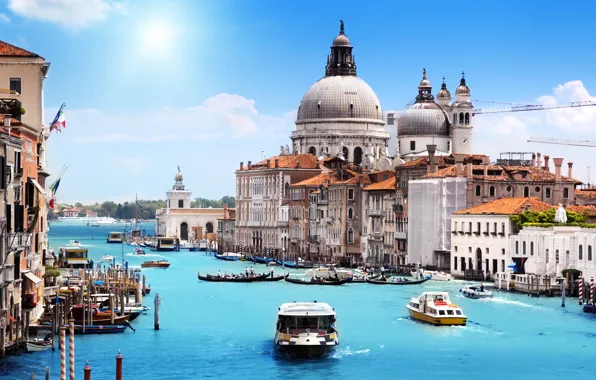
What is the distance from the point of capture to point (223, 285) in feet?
223

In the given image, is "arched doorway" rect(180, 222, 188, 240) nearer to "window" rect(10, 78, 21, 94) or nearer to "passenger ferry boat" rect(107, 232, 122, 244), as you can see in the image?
"passenger ferry boat" rect(107, 232, 122, 244)

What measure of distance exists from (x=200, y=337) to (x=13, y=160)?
12149mm

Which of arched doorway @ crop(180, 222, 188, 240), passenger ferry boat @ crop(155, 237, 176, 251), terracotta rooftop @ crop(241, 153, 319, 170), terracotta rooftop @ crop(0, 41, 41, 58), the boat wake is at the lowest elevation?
the boat wake

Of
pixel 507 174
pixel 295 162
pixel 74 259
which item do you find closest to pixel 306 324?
pixel 74 259

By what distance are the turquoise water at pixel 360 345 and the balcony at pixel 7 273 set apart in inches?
74.2

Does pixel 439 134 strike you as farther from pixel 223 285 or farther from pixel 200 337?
pixel 200 337

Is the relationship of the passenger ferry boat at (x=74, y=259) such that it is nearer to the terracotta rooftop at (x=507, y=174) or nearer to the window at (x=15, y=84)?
the terracotta rooftop at (x=507, y=174)

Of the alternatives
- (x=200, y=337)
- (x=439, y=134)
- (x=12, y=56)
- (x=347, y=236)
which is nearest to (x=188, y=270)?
(x=347, y=236)

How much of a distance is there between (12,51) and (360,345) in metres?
12.7

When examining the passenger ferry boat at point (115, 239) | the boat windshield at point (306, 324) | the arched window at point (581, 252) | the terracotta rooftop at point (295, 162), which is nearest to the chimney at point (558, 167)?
the arched window at point (581, 252)

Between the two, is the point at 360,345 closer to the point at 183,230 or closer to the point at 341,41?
the point at 341,41

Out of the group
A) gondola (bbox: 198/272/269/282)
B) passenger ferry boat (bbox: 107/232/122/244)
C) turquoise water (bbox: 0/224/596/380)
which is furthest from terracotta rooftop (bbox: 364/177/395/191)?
passenger ferry boat (bbox: 107/232/122/244)

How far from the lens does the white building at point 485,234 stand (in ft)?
214

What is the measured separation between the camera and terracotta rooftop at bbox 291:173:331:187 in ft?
314
